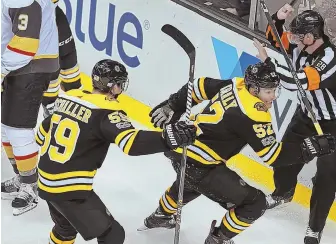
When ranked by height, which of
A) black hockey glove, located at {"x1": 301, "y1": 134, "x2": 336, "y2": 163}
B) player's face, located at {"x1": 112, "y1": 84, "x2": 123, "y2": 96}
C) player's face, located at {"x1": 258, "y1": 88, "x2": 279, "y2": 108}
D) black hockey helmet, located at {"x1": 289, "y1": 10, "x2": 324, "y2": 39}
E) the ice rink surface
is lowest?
the ice rink surface

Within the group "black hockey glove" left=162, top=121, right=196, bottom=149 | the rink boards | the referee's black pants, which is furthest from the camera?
the rink boards

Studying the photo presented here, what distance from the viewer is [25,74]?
398cm

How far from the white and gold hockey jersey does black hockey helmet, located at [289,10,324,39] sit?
1.20 m

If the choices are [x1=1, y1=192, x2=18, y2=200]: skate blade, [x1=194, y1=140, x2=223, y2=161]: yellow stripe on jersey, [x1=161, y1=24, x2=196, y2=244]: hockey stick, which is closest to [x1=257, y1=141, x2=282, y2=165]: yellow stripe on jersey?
[x1=194, y1=140, x2=223, y2=161]: yellow stripe on jersey

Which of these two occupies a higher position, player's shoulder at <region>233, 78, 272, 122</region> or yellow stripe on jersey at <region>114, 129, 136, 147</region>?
player's shoulder at <region>233, 78, 272, 122</region>

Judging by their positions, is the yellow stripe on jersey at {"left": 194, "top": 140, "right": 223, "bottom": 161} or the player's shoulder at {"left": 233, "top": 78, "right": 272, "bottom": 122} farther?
the yellow stripe on jersey at {"left": 194, "top": 140, "right": 223, "bottom": 161}

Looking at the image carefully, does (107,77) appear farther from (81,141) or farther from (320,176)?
(320,176)

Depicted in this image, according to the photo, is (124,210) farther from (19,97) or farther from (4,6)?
(4,6)

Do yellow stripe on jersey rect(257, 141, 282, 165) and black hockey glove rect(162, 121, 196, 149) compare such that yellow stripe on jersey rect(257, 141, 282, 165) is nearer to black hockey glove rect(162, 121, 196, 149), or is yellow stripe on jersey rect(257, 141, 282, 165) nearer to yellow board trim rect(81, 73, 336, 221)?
black hockey glove rect(162, 121, 196, 149)

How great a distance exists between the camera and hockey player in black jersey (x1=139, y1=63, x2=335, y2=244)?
339 cm

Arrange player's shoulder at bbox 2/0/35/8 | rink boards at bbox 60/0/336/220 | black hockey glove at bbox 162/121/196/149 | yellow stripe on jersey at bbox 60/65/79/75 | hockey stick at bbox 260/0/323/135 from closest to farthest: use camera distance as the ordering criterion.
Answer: black hockey glove at bbox 162/121/196/149 < hockey stick at bbox 260/0/323/135 < player's shoulder at bbox 2/0/35/8 < rink boards at bbox 60/0/336/220 < yellow stripe on jersey at bbox 60/65/79/75

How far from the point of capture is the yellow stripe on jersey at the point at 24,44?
3.79m

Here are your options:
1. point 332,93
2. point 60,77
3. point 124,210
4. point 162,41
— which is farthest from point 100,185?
point 332,93

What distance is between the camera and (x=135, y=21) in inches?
197
